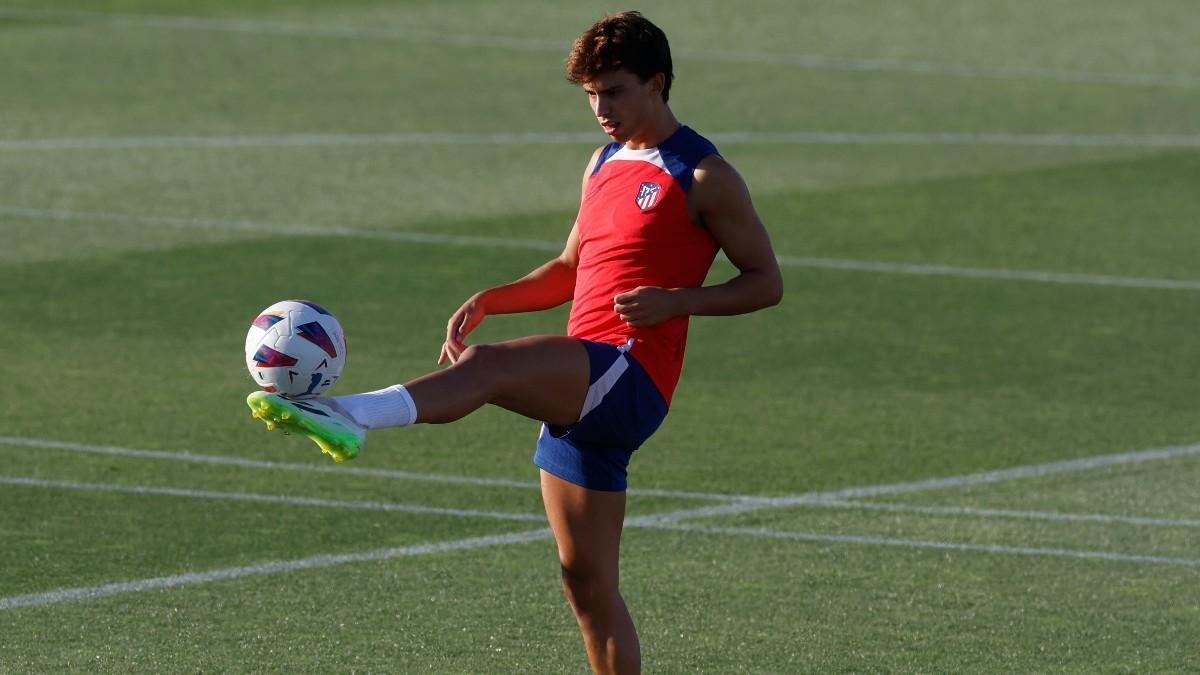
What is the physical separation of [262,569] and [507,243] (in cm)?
763

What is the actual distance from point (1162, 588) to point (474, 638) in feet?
8.47

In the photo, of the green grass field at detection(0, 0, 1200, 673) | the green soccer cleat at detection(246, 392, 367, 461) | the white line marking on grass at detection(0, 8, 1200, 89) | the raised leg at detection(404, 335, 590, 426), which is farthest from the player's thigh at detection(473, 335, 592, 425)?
the white line marking on grass at detection(0, 8, 1200, 89)

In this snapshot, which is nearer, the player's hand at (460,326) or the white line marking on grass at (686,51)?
the player's hand at (460,326)

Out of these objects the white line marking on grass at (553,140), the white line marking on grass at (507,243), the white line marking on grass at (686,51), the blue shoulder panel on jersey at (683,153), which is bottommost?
the white line marking on grass at (686,51)

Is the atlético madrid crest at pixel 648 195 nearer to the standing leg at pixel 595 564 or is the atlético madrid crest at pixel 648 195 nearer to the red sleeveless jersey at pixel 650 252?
the red sleeveless jersey at pixel 650 252

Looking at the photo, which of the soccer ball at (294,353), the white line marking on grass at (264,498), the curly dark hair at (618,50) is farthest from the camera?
the white line marking on grass at (264,498)

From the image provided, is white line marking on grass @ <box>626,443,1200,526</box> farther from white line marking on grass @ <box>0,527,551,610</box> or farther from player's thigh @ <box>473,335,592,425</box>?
player's thigh @ <box>473,335,592,425</box>

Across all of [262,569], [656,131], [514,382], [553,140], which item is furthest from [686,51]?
[514,382]

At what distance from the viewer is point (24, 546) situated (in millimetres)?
8477

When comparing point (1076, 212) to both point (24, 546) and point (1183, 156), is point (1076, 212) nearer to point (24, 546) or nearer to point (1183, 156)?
point (1183, 156)

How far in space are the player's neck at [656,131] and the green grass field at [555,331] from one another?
1.77 metres

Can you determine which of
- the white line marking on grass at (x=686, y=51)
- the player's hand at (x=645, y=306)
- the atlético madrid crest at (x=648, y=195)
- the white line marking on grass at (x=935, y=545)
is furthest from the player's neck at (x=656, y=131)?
the white line marking on grass at (x=686, y=51)

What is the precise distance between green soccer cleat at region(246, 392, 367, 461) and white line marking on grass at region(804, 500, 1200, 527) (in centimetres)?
421

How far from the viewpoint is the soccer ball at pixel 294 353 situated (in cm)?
590
